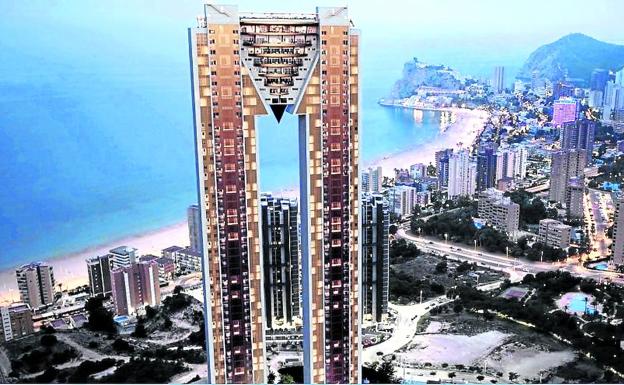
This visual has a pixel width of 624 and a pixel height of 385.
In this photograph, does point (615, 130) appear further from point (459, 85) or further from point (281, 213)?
point (281, 213)

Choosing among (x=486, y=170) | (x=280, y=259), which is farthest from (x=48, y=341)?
(x=486, y=170)

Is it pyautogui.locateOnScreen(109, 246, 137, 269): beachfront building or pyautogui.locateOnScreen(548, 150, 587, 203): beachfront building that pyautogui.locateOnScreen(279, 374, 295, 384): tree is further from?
pyautogui.locateOnScreen(548, 150, 587, 203): beachfront building

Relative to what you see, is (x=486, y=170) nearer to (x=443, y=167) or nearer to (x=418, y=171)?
(x=443, y=167)

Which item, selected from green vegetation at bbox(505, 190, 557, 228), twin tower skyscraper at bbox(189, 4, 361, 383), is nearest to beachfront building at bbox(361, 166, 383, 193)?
green vegetation at bbox(505, 190, 557, 228)

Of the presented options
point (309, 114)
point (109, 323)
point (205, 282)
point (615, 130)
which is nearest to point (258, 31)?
point (309, 114)

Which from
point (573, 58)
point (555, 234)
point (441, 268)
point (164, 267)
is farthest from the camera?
point (573, 58)

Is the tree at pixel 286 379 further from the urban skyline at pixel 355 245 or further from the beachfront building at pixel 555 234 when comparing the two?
the beachfront building at pixel 555 234

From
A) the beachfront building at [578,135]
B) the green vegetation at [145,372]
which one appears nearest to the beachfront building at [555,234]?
the beachfront building at [578,135]
